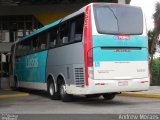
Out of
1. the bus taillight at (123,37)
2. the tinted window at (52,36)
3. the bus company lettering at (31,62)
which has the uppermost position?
the tinted window at (52,36)

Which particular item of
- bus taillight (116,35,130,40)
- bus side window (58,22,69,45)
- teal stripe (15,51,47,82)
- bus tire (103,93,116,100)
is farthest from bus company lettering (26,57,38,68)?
bus taillight (116,35,130,40)

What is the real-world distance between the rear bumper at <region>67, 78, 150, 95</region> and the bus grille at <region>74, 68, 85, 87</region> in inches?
7.0

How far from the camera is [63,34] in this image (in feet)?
53.8

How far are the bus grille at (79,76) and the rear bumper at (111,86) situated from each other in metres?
0.18

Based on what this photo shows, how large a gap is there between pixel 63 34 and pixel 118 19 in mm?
2733

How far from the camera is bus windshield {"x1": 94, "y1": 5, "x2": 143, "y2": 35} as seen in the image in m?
14.4

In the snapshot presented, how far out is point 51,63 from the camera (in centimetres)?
1781

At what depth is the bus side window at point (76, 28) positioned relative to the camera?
1480cm

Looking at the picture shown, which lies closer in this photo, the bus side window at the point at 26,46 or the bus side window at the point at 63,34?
the bus side window at the point at 63,34

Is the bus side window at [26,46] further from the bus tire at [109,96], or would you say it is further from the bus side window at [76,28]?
the bus side window at [76,28]

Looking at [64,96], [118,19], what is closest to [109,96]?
[64,96]

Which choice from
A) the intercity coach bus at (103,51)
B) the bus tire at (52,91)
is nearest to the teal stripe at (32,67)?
the bus tire at (52,91)

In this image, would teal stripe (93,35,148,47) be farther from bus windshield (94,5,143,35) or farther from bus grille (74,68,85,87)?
bus grille (74,68,85,87)

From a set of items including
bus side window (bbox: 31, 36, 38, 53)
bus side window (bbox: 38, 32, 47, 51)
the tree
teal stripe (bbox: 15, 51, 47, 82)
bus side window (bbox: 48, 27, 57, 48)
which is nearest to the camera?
bus side window (bbox: 48, 27, 57, 48)
